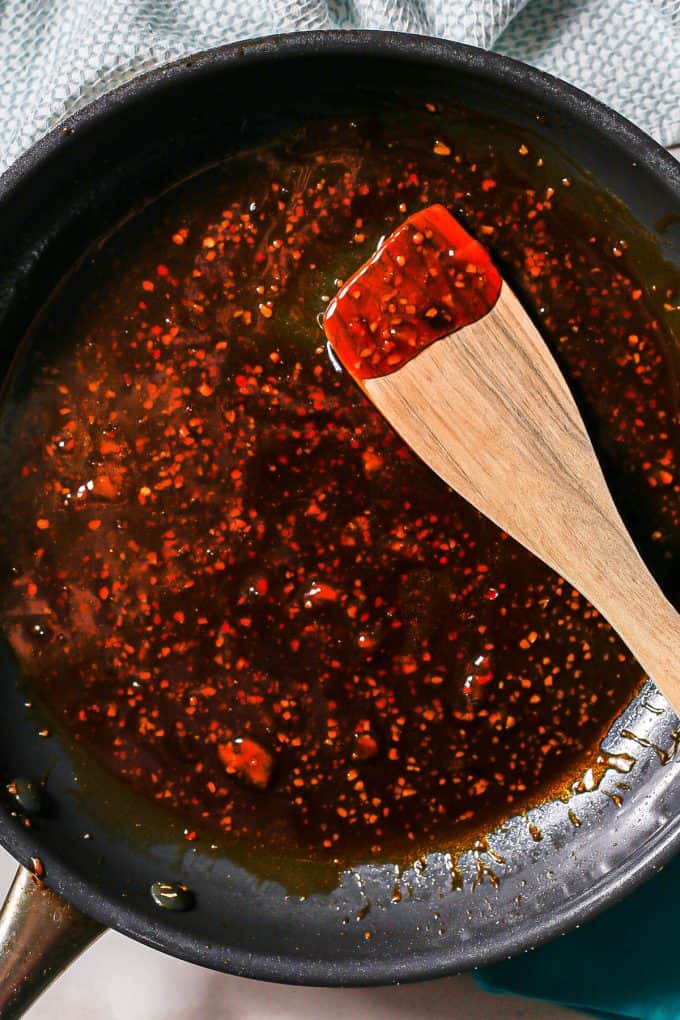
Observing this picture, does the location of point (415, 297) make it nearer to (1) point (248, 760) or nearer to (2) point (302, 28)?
(2) point (302, 28)

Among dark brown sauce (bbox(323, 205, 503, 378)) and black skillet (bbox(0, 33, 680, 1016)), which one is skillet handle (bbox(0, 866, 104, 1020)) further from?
dark brown sauce (bbox(323, 205, 503, 378))

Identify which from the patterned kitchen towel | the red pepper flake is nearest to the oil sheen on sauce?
the red pepper flake

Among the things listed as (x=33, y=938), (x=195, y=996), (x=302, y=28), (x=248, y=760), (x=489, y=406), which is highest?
(x=302, y=28)

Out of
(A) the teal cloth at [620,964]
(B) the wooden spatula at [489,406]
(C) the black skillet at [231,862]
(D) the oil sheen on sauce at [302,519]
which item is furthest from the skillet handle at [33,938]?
(B) the wooden spatula at [489,406]

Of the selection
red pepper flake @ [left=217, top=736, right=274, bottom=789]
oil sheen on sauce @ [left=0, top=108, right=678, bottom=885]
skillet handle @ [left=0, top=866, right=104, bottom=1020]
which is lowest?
skillet handle @ [left=0, top=866, right=104, bottom=1020]

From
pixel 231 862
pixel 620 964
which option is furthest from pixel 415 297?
pixel 620 964

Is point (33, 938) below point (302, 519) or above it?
below
